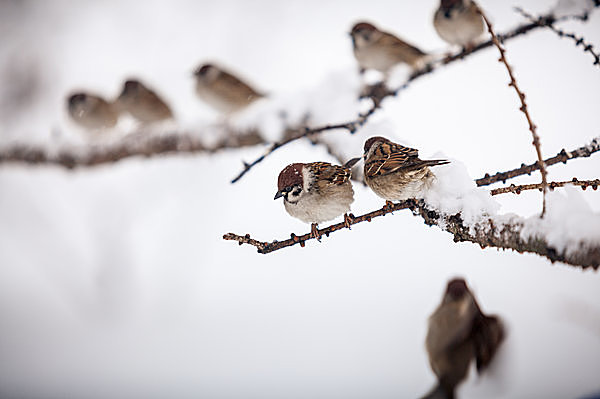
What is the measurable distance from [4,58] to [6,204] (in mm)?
1795

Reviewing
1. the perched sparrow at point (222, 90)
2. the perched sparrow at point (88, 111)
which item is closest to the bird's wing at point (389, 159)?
the perched sparrow at point (222, 90)

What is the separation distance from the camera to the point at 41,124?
186 inches

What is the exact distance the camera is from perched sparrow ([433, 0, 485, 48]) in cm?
241

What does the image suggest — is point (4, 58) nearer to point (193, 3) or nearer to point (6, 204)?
point (6, 204)

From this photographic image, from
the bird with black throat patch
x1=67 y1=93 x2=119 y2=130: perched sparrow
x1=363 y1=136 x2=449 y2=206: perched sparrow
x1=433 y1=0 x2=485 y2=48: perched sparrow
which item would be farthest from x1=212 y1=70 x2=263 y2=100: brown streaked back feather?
x1=363 y1=136 x2=449 y2=206: perched sparrow

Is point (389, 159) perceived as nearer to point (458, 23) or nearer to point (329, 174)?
point (329, 174)

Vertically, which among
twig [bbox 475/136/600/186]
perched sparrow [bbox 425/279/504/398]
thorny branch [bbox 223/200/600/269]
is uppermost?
twig [bbox 475/136/600/186]

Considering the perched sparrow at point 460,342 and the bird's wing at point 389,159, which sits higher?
the bird's wing at point 389,159

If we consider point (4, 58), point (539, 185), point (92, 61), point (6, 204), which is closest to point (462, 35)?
point (539, 185)

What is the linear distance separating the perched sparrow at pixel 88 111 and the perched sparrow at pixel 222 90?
1.10m

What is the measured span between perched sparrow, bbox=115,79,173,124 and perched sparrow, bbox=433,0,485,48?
2363 millimetres

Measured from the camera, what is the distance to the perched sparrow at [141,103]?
3.71 meters

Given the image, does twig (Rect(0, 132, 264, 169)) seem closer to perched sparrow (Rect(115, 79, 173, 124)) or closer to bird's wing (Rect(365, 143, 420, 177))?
perched sparrow (Rect(115, 79, 173, 124))

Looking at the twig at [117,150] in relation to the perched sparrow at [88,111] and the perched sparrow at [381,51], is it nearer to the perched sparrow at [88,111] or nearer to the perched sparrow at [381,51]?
the perched sparrow at [88,111]
